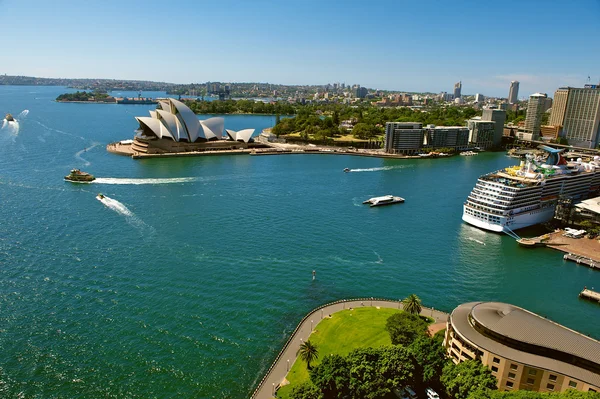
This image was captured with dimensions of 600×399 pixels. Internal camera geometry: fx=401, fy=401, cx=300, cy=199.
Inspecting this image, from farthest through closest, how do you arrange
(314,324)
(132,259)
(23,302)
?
(132,259) < (23,302) < (314,324)


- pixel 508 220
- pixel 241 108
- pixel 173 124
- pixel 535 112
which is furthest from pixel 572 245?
pixel 241 108

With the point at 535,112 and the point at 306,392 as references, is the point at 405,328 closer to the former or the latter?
the point at 306,392

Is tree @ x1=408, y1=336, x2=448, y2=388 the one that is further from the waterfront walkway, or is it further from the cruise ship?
the cruise ship

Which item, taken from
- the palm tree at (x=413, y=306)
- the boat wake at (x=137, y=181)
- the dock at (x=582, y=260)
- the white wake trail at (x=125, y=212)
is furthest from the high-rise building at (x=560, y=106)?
the white wake trail at (x=125, y=212)

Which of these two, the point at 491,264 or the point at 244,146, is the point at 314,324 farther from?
the point at 244,146

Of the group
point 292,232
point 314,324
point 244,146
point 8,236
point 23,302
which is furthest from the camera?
point 244,146

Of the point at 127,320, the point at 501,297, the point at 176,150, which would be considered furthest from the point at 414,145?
the point at 127,320

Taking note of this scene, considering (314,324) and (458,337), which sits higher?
(458,337)
